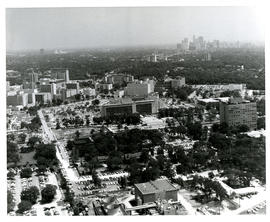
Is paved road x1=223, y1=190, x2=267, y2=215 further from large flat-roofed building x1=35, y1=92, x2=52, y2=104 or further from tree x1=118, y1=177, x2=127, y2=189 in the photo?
large flat-roofed building x1=35, y1=92, x2=52, y2=104

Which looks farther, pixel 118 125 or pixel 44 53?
pixel 118 125

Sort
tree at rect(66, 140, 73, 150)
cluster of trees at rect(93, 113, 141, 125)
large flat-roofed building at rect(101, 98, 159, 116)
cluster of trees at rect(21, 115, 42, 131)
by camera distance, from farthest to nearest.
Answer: large flat-roofed building at rect(101, 98, 159, 116)
cluster of trees at rect(93, 113, 141, 125)
cluster of trees at rect(21, 115, 42, 131)
tree at rect(66, 140, 73, 150)

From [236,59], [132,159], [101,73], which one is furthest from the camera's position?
[101,73]

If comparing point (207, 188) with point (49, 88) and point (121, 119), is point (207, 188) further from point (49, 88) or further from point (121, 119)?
point (49, 88)

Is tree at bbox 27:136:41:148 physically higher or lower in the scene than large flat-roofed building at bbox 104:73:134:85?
lower

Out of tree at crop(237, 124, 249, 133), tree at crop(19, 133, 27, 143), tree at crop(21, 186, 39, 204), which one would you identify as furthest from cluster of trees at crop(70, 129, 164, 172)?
tree at crop(237, 124, 249, 133)

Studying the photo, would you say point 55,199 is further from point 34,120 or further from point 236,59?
point 236,59

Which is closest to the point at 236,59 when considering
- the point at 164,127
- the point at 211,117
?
the point at 211,117

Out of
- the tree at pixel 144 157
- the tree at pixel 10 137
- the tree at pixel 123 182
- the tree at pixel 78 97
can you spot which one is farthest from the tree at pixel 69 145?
the tree at pixel 78 97
